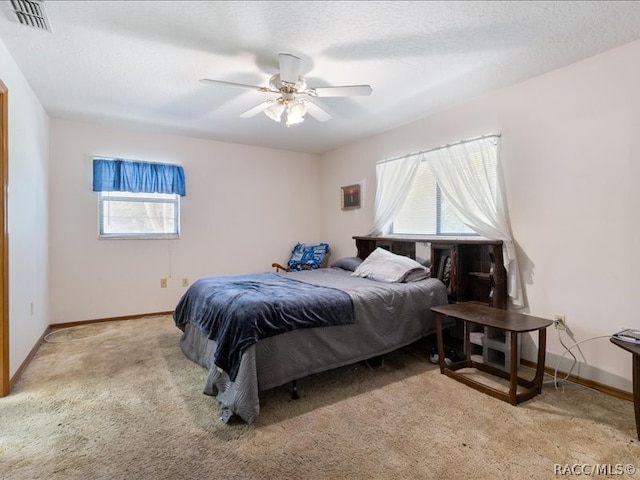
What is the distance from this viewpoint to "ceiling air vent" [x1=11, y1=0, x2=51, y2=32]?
5.79 ft

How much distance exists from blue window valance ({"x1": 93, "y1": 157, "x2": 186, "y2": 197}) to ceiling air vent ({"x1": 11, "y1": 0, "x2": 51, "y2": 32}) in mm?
2103

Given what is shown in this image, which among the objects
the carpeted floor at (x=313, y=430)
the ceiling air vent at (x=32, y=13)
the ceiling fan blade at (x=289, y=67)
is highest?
the ceiling air vent at (x=32, y=13)

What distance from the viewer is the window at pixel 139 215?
13.2 ft

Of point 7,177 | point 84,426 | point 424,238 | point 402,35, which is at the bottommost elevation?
point 84,426

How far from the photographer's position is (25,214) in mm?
2693

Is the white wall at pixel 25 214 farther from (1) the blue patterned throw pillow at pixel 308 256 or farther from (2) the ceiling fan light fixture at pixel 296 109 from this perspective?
(1) the blue patterned throw pillow at pixel 308 256

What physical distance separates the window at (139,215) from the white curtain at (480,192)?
3.37m

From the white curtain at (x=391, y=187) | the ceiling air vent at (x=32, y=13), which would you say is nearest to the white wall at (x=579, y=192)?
the white curtain at (x=391, y=187)

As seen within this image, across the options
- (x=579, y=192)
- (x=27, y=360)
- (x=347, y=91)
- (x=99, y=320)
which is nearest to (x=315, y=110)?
(x=347, y=91)

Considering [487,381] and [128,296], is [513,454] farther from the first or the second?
[128,296]

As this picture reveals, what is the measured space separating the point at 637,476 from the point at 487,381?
947 millimetres

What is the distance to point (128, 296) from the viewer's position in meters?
4.09

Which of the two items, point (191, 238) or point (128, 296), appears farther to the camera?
point (191, 238)

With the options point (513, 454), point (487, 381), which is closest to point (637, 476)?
point (513, 454)
